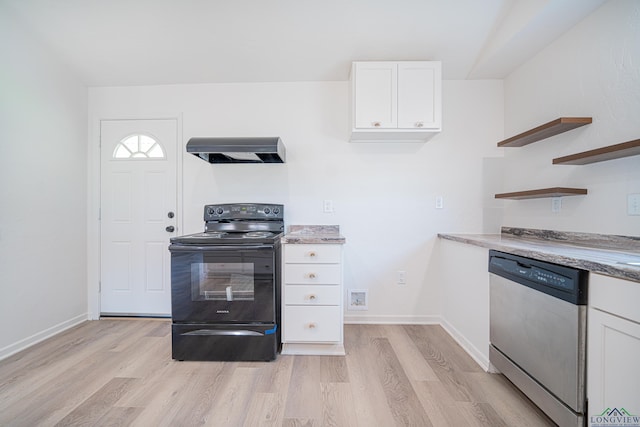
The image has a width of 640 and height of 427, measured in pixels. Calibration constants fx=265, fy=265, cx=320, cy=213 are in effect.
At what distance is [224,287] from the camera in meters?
1.92

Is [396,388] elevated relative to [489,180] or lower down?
lower down

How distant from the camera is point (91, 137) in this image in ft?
8.58

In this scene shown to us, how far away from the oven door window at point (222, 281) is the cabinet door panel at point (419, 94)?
1.71 meters

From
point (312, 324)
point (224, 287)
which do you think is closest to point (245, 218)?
point (224, 287)

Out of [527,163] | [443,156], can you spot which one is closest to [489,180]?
[527,163]

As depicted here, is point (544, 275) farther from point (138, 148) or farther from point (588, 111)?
point (138, 148)

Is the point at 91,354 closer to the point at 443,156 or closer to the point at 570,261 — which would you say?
the point at 570,261

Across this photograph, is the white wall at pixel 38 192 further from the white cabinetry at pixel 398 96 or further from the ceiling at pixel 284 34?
the white cabinetry at pixel 398 96

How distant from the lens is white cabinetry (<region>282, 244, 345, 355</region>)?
6.41ft

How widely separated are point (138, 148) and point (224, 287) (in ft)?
5.80

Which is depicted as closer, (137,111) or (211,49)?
(211,49)

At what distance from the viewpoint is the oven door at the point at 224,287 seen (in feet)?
6.19

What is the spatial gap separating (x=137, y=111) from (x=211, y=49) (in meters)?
1.02

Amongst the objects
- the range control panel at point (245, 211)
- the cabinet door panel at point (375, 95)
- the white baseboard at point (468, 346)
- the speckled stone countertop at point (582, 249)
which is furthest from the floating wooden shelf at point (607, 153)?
the range control panel at point (245, 211)
